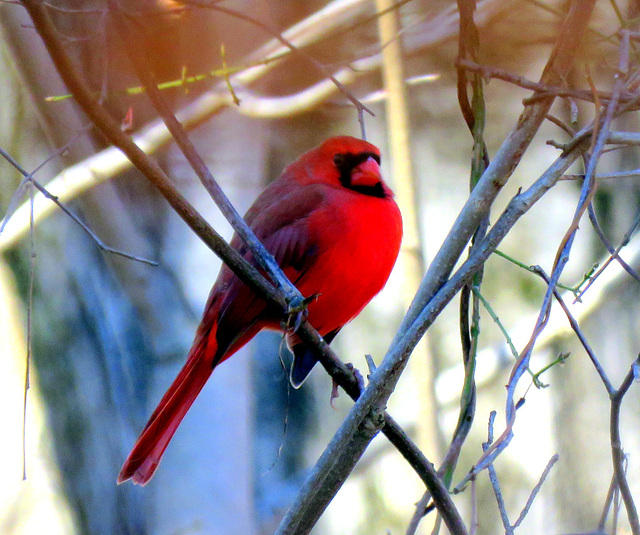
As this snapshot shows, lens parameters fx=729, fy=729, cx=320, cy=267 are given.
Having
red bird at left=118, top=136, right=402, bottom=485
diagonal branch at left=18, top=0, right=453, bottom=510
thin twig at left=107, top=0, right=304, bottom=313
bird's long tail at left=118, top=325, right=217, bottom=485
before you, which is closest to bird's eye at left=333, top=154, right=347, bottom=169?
red bird at left=118, top=136, right=402, bottom=485

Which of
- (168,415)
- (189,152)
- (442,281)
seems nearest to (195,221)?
(189,152)

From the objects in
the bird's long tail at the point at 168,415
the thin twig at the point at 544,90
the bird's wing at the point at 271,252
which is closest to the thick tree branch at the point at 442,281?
the thin twig at the point at 544,90

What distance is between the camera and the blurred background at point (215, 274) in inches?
107

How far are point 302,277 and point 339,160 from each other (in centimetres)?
42

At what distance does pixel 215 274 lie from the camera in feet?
11.2

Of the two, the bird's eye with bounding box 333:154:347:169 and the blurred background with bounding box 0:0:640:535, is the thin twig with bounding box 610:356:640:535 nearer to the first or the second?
the blurred background with bounding box 0:0:640:535

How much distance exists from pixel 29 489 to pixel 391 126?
3023mm

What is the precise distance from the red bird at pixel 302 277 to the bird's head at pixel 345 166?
0.08m

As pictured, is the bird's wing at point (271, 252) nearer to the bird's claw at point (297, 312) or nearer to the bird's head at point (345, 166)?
the bird's head at point (345, 166)

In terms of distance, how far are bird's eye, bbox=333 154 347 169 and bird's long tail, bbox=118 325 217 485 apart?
57 cm

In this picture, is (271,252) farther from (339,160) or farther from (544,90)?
(544,90)

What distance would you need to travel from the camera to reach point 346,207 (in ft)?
5.89

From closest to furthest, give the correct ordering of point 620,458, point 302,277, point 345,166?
1. point 620,458
2. point 302,277
3. point 345,166

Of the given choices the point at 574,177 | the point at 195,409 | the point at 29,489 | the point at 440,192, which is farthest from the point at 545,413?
the point at 574,177
